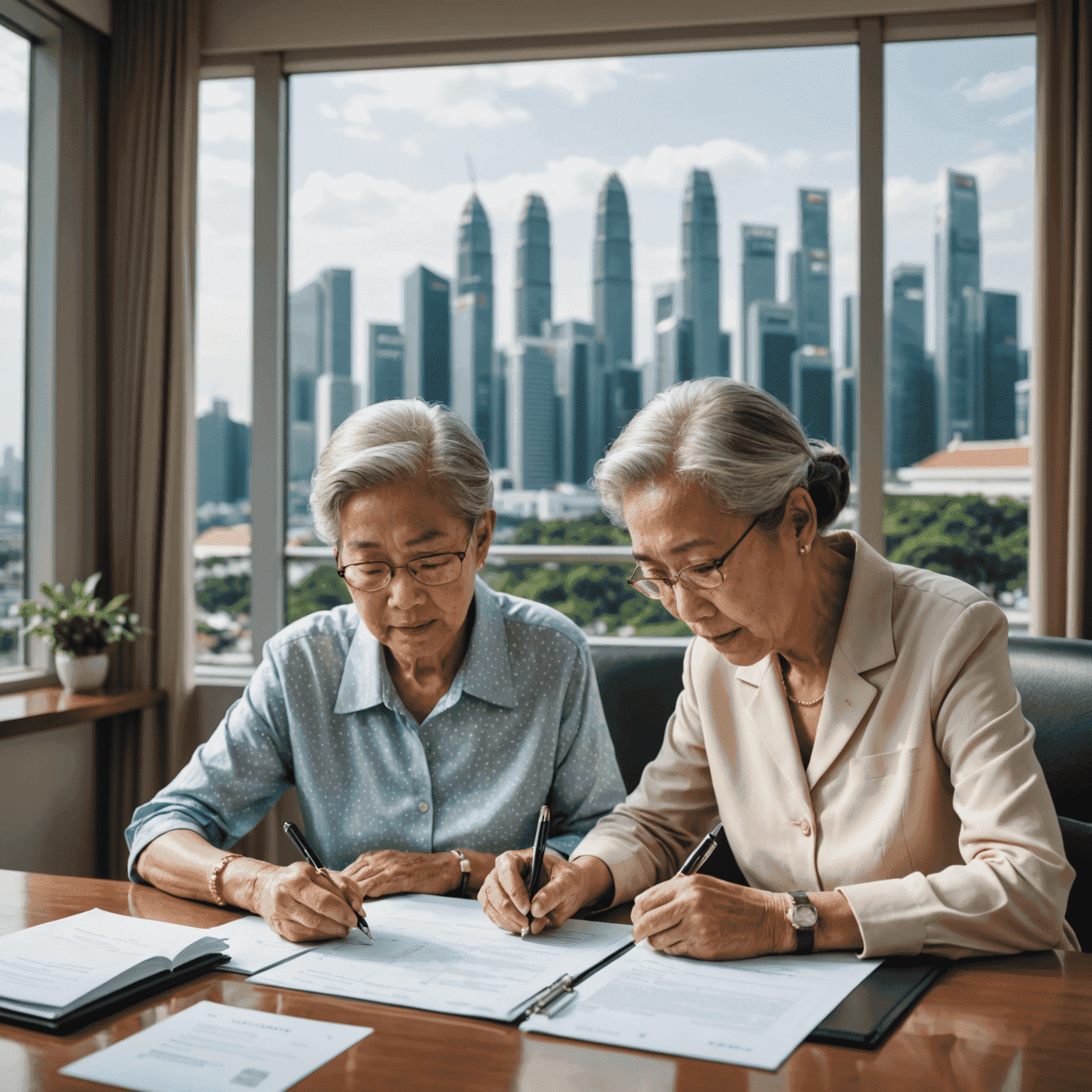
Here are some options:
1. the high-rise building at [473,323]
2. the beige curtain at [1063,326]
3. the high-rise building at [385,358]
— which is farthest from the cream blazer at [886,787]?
the high-rise building at [385,358]

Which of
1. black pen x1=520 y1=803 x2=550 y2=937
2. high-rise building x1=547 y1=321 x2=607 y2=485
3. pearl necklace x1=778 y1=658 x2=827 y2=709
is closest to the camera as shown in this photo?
black pen x1=520 y1=803 x2=550 y2=937

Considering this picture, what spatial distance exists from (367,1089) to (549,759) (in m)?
0.86

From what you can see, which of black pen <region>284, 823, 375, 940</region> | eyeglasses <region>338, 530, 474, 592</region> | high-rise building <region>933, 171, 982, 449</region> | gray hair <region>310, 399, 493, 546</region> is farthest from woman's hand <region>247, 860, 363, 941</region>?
high-rise building <region>933, 171, 982, 449</region>

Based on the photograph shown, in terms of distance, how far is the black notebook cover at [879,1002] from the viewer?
91cm

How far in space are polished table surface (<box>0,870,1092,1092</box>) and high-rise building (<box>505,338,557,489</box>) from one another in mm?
2419

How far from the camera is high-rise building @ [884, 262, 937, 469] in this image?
3.09m

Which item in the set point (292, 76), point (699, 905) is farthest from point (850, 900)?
point (292, 76)

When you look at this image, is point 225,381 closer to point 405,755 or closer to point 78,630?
point 78,630

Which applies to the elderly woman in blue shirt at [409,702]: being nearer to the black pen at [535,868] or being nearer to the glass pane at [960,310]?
the black pen at [535,868]

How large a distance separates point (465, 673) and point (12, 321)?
2.26 meters

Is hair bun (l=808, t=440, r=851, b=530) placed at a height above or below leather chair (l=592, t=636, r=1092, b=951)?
above

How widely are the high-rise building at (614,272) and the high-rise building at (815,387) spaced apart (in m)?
0.53

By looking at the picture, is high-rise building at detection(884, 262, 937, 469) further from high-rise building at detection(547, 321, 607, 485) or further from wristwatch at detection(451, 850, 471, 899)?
wristwatch at detection(451, 850, 471, 899)

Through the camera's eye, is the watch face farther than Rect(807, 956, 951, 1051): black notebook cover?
Yes
